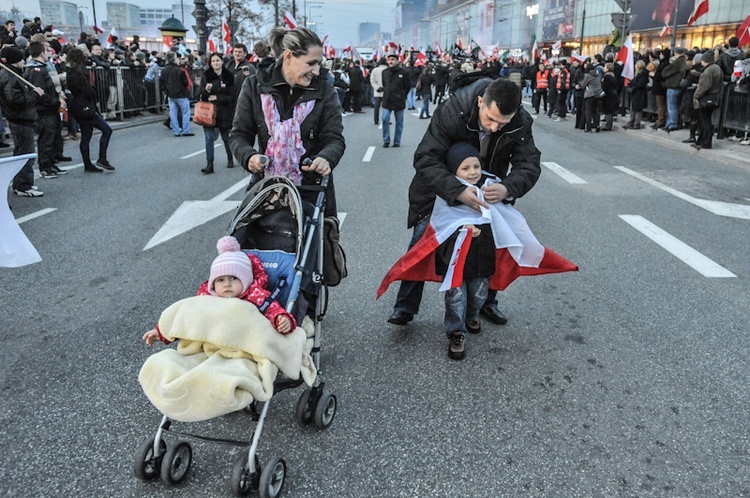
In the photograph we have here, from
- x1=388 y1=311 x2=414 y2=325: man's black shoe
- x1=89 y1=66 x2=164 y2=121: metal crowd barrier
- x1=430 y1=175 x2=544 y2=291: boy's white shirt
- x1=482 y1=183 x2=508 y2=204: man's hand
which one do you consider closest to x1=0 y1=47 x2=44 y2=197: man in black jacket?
x1=388 y1=311 x2=414 y2=325: man's black shoe

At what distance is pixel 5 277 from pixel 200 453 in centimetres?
366

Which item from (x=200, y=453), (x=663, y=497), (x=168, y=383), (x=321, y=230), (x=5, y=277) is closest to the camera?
(x=168, y=383)

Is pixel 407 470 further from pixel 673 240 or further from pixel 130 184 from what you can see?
pixel 130 184

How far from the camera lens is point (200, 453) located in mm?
3070

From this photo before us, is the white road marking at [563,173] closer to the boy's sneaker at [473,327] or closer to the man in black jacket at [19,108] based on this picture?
the boy's sneaker at [473,327]

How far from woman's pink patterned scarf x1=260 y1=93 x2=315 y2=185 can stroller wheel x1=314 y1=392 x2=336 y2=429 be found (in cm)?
134

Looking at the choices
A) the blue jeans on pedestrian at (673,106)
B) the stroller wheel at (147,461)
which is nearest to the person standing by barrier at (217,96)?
the stroller wheel at (147,461)

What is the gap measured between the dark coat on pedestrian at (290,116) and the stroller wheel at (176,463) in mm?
1658

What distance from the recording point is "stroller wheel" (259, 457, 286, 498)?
262 cm

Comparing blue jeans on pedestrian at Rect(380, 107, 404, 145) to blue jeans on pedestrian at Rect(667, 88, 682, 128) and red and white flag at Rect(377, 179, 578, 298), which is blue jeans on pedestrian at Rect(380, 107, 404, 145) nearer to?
blue jeans on pedestrian at Rect(667, 88, 682, 128)

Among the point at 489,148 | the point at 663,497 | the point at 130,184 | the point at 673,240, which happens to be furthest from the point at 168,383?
the point at 130,184

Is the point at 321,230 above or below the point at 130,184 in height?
above

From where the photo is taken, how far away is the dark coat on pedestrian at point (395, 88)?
14.7m

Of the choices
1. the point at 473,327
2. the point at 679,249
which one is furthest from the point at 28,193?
the point at 679,249
